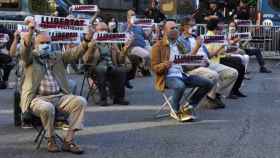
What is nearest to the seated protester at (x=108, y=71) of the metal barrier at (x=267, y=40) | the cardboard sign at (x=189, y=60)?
the cardboard sign at (x=189, y=60)

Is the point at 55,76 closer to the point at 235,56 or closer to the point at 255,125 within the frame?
the point at 255,125

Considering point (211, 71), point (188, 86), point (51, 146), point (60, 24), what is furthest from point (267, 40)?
point (51, 146)

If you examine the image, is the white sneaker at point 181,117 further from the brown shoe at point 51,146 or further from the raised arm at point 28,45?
the raised arm at point 28,45

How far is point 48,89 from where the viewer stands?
26.8ft

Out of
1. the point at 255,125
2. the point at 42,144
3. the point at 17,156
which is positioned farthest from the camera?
the point at 255,125

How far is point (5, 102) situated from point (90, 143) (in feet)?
12.8

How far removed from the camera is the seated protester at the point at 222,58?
12.1 meters

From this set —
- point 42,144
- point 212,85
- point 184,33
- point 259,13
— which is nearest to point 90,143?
point 42,144

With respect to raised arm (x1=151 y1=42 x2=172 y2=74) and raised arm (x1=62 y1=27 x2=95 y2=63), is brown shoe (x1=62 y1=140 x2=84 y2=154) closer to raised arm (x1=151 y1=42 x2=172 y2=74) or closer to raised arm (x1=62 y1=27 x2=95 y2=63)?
raised arm (x1=62 y1=27 x2=95 y2=63)

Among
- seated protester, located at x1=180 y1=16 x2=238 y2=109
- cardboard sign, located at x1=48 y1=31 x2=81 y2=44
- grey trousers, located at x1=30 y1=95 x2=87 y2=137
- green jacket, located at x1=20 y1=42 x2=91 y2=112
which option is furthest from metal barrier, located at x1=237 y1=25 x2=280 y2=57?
grey trousers, located at x1=30 y1=95 x2=87 y2=137

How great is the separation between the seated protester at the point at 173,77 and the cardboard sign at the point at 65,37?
1.17 m

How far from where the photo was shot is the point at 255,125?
32.9 feet

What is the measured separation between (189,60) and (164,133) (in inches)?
65.0

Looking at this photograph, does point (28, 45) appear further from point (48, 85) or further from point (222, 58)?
point (222, 58)
